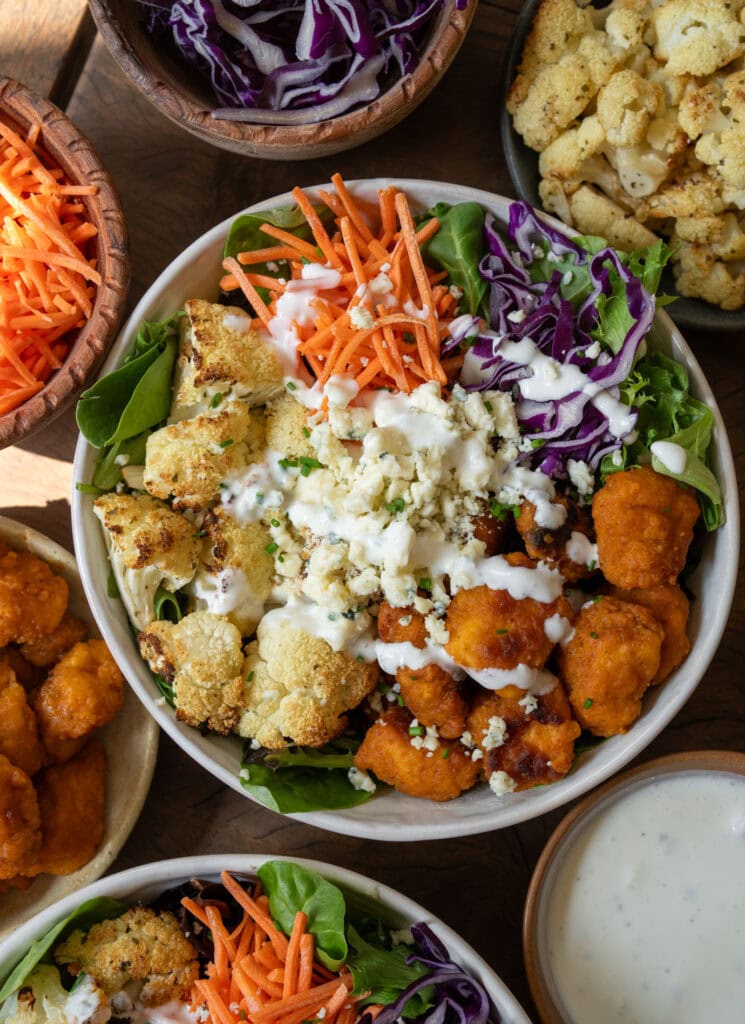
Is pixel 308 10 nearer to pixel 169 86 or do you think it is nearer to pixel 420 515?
pixel 169 86

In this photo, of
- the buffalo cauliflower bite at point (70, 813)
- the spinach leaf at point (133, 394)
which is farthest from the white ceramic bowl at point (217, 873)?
the spinach leaf at point (133, 394)

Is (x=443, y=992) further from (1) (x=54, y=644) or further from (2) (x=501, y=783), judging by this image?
(1) (x=54, y=644)

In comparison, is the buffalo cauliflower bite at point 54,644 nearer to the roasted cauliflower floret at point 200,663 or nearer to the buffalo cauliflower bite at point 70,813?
the buffalo cauliflower bite at point 70,813

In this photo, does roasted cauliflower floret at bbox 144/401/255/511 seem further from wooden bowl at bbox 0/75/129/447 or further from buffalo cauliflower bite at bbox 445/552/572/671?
buffalo cauliflower bite at bbox 445/552/572/671

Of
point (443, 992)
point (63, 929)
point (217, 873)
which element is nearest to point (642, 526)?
point (443, 992)

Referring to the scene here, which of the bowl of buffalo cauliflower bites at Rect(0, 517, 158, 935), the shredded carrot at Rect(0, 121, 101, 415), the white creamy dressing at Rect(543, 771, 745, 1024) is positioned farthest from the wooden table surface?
the shredded carrot at Rect(0, 121, 101, 415)
